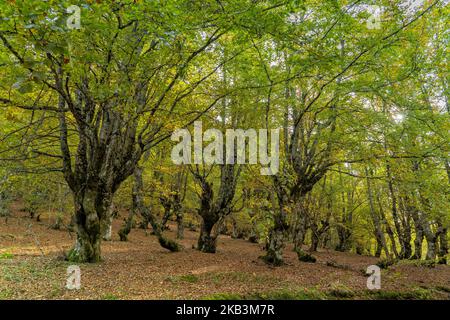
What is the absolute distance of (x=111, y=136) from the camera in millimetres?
9203

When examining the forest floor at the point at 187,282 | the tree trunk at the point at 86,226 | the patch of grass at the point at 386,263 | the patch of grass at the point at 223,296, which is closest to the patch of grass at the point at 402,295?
→ the forest floor at the point at 187,282

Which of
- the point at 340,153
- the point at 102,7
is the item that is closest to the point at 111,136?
the point at 102,7

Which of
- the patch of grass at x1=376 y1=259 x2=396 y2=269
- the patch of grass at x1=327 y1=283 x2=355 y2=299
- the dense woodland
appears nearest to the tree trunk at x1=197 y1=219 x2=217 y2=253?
the dense woodland

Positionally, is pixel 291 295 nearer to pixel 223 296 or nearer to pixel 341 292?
pixel 341 292

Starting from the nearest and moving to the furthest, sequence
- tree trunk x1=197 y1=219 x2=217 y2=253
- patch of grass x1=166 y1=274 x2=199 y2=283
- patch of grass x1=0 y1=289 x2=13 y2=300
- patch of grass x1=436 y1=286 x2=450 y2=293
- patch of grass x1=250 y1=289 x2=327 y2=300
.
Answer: patch of grass x1=0 y1=289 x2=13 y2=300 → patch of grass x1=250 y1=289 x2=327 y2=300 → patch of grass x1=166 y1=274 x2=199 y2=283 → patch of grass x1=436 y1=286 x2=450 y2=293 → tree trunk x1=197 y1=219 x2=217 y2=253

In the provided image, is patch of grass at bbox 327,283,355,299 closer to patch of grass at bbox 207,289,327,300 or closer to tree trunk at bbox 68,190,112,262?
patch of grass at bbox 207,289,327,300

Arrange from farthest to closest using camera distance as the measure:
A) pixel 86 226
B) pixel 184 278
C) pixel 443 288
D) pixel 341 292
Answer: pixel 443 288, pixel 86 226, pixel 341 292, pixel 184 278

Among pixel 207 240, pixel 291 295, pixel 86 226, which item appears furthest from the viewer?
pixel 207 240

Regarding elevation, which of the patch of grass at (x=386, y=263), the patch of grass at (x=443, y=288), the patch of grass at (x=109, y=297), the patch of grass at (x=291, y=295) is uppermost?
the patch of grass at (x=109, y=297)

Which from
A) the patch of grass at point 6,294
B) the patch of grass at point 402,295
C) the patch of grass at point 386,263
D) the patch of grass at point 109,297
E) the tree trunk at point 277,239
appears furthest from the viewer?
the patch of grass at point 386,263

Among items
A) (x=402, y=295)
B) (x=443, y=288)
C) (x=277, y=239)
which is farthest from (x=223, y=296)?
(x=443, y=288)

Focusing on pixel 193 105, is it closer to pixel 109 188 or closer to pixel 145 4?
pixel 109 188

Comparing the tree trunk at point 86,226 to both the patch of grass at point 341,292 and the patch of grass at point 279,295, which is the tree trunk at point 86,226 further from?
the patch of grass at point 341,292
